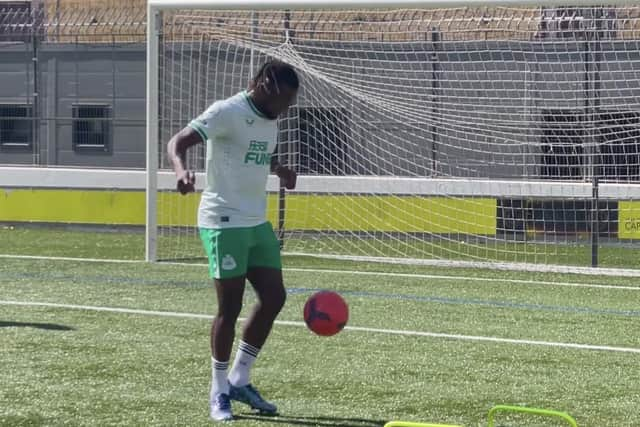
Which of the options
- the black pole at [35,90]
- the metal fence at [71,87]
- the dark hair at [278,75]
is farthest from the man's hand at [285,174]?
the black pole at [35,90]

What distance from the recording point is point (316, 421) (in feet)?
20.0

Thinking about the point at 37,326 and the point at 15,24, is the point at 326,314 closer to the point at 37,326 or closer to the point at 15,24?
the point at 37,326

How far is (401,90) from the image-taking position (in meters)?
15.8

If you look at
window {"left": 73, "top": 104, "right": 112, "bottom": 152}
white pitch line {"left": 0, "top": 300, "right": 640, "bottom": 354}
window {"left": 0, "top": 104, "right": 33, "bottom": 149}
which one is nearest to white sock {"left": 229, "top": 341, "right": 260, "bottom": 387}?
white pitch line {"left": 0, "top": 300, "right": 640, "bottom": 354}

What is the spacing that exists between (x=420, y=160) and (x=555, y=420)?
10.3m

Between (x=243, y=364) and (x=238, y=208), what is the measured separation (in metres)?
0.86

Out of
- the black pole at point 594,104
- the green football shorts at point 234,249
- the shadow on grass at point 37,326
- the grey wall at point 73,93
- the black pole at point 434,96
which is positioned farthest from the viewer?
the grey wall at point 73,93

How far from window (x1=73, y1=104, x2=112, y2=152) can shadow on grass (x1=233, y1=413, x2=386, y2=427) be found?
1712 cm

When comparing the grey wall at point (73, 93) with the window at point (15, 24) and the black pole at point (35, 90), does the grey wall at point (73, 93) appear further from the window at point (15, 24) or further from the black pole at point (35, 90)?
the window at point (15, 24)

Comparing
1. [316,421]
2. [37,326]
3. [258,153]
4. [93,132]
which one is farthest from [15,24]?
[316,421]

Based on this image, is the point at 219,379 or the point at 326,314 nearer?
the point at 219,379

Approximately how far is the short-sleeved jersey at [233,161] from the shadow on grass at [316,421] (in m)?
1.00

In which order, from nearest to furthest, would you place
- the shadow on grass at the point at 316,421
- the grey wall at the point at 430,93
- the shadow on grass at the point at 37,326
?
the shadow on grass at the point at 316,421 → the shadow on grass at the point at 37,326 → the grey wall at the point at 430,93

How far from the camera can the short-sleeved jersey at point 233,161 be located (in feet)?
20.3
